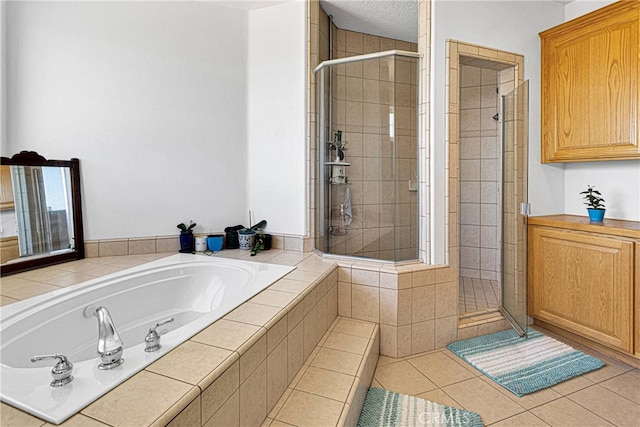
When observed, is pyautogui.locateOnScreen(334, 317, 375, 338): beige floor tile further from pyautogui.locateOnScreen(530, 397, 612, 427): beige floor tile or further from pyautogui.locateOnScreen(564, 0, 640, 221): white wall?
pyautogui.locateOnScreen(564, 0, 640, 221): white wall

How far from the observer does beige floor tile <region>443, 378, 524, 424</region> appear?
165 centimetres

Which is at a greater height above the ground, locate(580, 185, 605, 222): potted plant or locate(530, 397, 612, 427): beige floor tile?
locate(580, 185, 605, 222): potted plant

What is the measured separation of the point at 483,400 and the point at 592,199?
1.64m

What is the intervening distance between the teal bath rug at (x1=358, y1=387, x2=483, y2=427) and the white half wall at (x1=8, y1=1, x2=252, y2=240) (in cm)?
179

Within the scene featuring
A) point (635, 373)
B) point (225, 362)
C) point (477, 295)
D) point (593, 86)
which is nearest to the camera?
point (225, 362)

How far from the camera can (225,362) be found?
→ 1.04m

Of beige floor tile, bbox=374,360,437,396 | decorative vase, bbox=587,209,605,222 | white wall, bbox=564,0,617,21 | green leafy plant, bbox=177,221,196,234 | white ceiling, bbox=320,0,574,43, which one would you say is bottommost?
beige floor tile, bbox=374,360,437,396

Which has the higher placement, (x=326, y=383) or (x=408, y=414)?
(x=326, y=383)

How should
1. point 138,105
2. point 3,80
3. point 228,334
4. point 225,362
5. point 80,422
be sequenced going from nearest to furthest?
point 80,422
point 225,362
point 228,334
point 3,80
point 138,105

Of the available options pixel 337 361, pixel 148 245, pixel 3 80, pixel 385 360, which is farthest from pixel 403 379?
pixel 3 80

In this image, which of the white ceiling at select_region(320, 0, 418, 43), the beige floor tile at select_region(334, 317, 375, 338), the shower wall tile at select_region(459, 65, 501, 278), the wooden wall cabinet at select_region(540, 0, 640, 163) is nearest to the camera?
the beige floor tile at select_region(334, 317, 375, 338)

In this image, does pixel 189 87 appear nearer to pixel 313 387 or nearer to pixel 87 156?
pixel 87 156

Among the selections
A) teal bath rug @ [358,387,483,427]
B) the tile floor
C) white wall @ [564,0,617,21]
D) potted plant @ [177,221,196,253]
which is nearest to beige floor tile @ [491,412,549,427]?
the tile floor

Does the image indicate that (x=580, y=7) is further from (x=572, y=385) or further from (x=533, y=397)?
(x=533, y=397)
